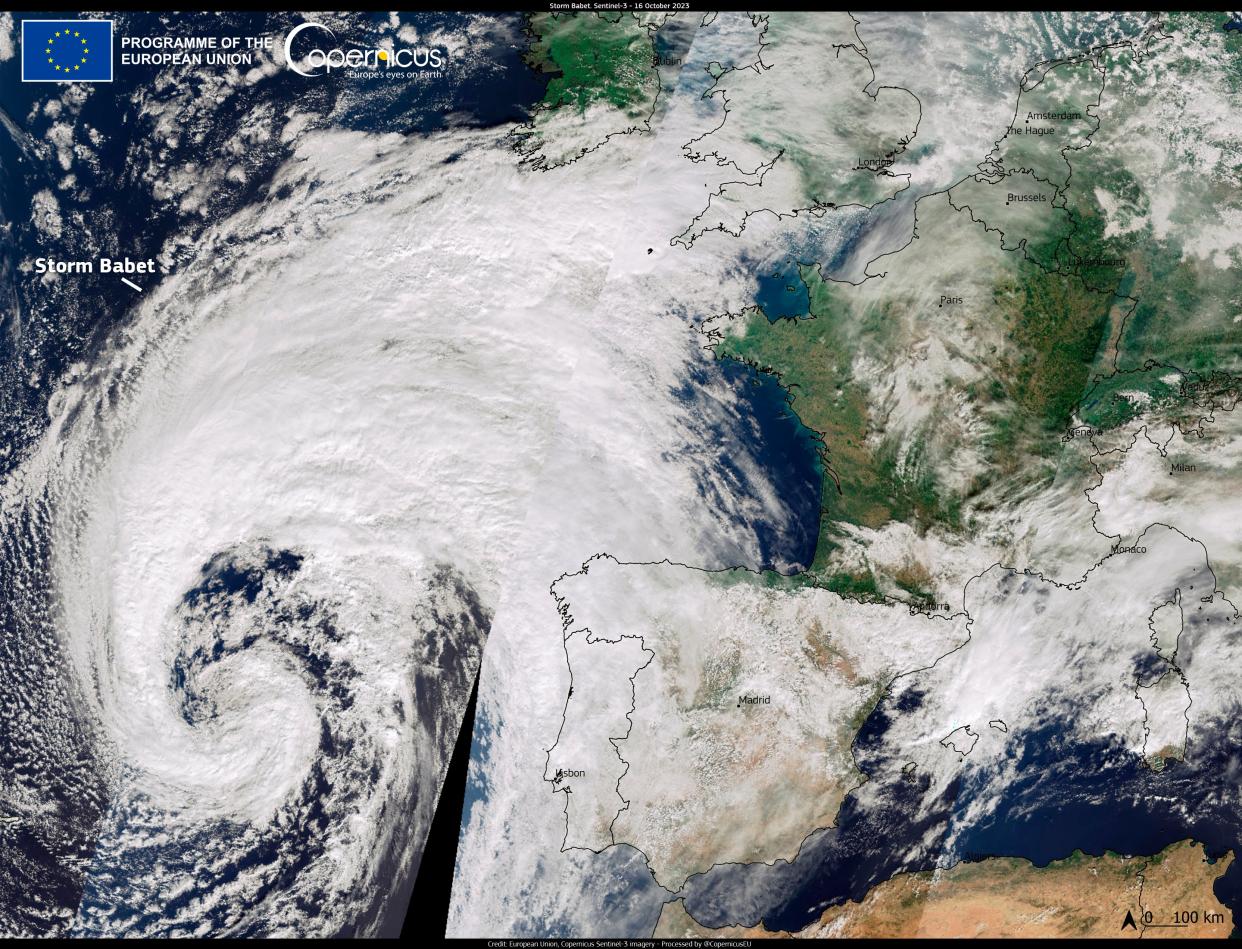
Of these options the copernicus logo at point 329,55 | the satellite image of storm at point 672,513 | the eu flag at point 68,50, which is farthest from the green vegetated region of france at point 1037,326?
the eu flag at point 68,50

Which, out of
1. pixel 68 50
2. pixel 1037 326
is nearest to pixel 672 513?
pixel 1037 326

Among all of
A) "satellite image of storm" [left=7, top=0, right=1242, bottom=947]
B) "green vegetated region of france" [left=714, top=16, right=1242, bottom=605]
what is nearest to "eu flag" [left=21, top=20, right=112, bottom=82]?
"satellite image of storm" [left=7, top=0, right=1242, bottom=947]

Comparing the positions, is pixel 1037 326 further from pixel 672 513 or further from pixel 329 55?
pixel 329 55

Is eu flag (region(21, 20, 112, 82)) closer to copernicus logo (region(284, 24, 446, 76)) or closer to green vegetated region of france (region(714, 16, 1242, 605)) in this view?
copernicus logo (region(284, 24, 446, 76))

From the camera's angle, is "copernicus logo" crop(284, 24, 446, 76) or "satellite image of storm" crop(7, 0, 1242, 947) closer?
"satellite image of storm" crop(7, 0, 1242, 947)

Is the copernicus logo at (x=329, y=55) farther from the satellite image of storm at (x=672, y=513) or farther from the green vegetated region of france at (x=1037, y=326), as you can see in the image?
the green vegetated region of france at (x=1037, y=326)

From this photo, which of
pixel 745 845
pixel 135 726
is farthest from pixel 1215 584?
pixel 135 726

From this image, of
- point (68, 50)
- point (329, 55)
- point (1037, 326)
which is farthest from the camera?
point (329, 55)
